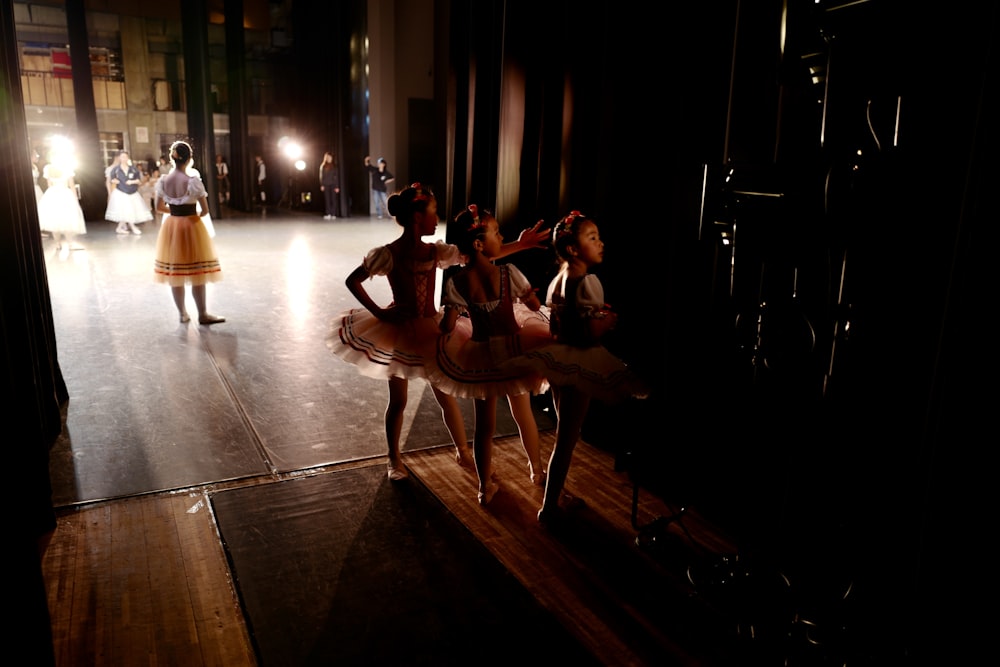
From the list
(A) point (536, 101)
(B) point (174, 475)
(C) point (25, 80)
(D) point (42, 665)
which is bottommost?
(B) point (174, 475)

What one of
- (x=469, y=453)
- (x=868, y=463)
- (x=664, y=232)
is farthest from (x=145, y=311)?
(x=868, y=463)

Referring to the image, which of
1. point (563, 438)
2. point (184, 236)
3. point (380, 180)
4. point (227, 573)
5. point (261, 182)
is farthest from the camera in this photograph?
point (261, 182)

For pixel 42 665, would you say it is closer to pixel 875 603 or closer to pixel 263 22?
pixel 875 603

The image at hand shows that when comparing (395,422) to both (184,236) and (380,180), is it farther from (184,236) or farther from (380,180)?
(380,180)

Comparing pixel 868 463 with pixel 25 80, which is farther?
pixel 25 80

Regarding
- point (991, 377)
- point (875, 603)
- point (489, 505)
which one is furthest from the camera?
point (489, 505)

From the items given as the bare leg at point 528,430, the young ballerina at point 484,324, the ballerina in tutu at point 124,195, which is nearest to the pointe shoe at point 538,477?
the bare leg at point 528,430

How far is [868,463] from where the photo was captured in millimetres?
2375

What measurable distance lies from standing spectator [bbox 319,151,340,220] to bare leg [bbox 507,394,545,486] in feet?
45.6

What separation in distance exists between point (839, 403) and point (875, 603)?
0.73m

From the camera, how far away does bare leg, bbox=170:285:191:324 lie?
6.28 m

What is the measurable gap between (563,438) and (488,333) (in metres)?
0.52

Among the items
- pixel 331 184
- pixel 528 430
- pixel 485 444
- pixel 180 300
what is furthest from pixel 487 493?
pixel 331 184

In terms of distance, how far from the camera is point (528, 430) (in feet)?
11.2
